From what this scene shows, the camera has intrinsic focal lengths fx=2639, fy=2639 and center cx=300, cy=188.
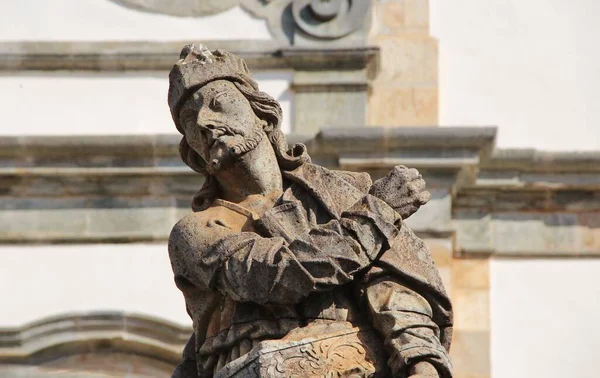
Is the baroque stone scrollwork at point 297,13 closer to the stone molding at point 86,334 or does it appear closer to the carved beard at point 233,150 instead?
the stone molding at point 86,334

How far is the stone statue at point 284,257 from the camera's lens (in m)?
6.00

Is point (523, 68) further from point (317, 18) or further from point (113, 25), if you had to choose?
point (113, 25)

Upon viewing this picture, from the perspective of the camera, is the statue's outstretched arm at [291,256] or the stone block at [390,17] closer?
the statue's outstretched arm at [291,256]

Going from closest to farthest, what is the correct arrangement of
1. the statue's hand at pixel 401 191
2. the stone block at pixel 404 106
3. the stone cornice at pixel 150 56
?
the statue's hand at pixel 401 191
the stone cornice at pixel 150 56
the stone block at pixel 404 106

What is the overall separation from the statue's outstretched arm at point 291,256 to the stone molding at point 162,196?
6.61 m

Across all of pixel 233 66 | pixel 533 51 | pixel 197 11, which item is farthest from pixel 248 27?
pixel 233 66

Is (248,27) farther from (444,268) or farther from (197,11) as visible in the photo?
(444,268)

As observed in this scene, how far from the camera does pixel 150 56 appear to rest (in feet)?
43.1

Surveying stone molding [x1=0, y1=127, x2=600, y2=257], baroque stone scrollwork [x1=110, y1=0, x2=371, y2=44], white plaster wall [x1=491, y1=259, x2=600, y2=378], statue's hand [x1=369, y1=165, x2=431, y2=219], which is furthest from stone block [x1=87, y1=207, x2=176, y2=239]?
statue's hand [x1=369, y1=165, x2=431, y2=219]

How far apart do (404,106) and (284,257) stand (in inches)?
283

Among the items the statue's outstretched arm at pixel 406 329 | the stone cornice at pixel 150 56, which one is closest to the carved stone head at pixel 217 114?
the statue's outstretched arm at pixel 406 329

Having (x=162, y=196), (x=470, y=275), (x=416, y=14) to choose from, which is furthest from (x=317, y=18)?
(x=470, y=275)

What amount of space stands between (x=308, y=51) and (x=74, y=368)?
1.93 metres

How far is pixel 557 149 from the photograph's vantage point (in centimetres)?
1309
